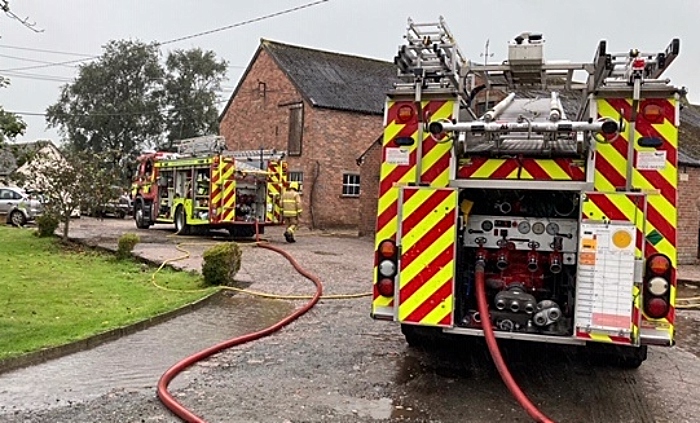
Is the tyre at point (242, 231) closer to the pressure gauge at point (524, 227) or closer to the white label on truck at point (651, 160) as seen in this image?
the pressure gauge at point (524, 227)

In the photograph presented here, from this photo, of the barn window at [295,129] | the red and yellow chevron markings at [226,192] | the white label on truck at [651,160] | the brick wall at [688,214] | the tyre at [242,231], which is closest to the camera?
the white label on truck at [651,160]

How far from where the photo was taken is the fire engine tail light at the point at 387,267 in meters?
5.66

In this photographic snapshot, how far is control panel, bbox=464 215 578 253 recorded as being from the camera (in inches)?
222

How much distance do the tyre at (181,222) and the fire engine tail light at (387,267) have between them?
1515 centimetres

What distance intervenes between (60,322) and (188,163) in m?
12.3

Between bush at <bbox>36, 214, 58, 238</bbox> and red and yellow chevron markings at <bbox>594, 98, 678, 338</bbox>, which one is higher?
red and yellow chevron markings at <bbox>594, 98, 678, 338</bbox>

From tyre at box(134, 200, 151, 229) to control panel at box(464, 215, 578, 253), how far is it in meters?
18.4

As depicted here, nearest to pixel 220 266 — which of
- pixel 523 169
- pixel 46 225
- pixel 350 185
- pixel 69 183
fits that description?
pixel 523 169

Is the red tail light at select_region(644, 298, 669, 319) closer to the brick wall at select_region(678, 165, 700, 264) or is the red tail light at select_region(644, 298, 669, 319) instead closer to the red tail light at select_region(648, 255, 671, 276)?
the red tail light at select_region(648, 255, 671, 276)

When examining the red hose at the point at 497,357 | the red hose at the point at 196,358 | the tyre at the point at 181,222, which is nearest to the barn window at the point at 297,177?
the tyre at the point at 181,222

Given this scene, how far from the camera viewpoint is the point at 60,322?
7.87 meters

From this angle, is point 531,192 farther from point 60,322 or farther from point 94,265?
point 94,265

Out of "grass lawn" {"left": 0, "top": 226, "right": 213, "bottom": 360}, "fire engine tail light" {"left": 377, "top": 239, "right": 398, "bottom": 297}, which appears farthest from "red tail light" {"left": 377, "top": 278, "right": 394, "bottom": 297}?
"grass lawn" {"left": 0, "top": 226, "right": 213, "bottom": 360}

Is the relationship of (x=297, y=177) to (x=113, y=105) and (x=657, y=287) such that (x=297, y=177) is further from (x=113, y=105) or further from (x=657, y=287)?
(x=113, y=105)
